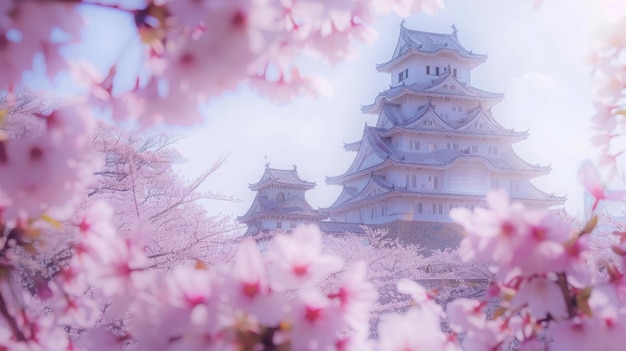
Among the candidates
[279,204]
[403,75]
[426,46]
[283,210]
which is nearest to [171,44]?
[283,210]

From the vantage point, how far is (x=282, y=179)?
23422 millimetres

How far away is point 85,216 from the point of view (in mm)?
995

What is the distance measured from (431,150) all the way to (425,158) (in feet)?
2.20

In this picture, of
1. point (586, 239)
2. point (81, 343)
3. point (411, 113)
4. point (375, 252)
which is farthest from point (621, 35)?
point (411, 113)

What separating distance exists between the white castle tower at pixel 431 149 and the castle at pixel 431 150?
35 millimetres

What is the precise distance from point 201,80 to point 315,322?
13.2 inches

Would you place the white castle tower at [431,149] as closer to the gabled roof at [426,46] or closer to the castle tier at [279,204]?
the gabled roof at [426,46]

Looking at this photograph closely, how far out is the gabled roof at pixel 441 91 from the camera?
886 inches

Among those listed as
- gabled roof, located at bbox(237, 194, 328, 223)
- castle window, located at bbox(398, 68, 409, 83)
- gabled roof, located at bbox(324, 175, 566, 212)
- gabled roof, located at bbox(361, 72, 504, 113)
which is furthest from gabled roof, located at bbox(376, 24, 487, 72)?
gabled roof, located at bbox(237, 194, 328, 223)

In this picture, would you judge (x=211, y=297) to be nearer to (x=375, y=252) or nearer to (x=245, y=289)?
(x=245, y=289)

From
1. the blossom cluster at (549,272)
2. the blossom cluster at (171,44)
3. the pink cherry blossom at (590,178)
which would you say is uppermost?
the blossom cluster at (171,44)

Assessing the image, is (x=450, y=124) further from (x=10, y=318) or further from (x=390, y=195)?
(x=10, y=318)

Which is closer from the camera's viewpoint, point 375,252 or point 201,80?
point 201,80

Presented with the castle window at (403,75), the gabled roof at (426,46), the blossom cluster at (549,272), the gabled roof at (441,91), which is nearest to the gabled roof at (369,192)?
the gabled roof at (441,91)
